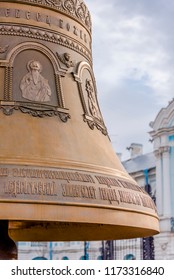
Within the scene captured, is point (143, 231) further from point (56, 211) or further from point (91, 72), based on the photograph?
point (91, 72)

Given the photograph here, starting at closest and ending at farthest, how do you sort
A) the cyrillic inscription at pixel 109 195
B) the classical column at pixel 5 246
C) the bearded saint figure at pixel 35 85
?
1. the cyrillic inscription at pixel 109 195
2. the bearded saint figure at pixel 35 85
3. the classical column at pixel 5 246

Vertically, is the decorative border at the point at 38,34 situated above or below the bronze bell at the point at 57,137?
above

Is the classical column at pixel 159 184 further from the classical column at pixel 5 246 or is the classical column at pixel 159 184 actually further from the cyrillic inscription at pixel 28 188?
the cyrillic inscription at pixel 28 188

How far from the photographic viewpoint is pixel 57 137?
3305 millimetres

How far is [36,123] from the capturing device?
3311 mm

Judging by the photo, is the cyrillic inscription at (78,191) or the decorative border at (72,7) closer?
the cyrillic inscription at (78,191)

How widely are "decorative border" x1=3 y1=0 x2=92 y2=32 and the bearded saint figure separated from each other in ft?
1.23

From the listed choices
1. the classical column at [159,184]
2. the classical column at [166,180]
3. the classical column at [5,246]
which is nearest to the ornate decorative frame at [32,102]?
the classical column at [5,246]

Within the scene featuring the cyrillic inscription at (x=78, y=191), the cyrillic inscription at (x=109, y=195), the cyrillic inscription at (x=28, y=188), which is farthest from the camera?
the cyrillic inscription at (x=109, y=195)

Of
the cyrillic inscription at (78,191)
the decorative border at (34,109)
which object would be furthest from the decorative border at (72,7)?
the cyrillic inscription at (78,191)

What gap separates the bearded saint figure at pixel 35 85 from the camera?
342 centimetres

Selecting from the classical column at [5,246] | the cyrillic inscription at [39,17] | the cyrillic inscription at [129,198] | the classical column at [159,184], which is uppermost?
the classical column at [159,184]

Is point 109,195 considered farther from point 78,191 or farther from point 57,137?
point 57,137
